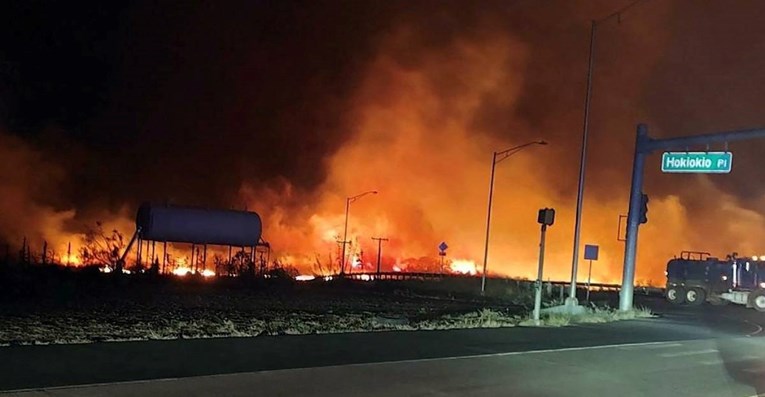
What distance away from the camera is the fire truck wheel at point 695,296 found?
4097cm

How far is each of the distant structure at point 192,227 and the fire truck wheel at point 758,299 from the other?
28309 millimetres

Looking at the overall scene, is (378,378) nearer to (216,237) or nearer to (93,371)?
(93,371)

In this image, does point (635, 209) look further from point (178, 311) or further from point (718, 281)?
point (178, 311)

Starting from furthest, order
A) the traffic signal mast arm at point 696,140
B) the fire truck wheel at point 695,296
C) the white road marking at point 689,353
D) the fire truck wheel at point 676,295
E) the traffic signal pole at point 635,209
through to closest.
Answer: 1. the fire truck wheel at point 676,295
2. the fire truck wheel at point 695,296
3. the traffic signal pole at point 635,209
4. the traffic signal mast arm at point 696,140
5. the white road marking at point 689,353

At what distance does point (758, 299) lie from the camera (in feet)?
124

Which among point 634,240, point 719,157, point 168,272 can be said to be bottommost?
point 168,272

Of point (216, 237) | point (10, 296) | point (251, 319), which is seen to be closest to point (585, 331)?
point (251, 319)

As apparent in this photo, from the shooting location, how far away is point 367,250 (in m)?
74.5

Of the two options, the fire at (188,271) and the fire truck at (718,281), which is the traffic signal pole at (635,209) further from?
the fire at (188,271)

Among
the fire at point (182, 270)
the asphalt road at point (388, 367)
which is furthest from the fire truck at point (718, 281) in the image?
the fire at point (182, 270)

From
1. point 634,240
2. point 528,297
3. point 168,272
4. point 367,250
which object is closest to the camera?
point 634,240

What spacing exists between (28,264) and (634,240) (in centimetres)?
2827

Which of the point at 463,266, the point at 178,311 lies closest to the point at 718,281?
the point at 178,311

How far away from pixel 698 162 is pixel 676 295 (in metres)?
17.0
